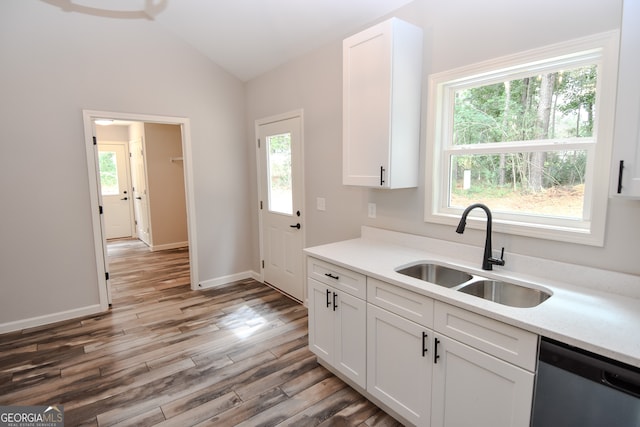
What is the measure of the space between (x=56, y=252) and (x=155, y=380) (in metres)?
1.85

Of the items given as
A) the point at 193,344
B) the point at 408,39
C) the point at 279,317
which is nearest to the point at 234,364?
the point at 193,344

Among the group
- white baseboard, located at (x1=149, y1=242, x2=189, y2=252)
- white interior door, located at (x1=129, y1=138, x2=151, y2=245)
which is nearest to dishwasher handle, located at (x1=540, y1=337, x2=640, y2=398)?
white baseboard, located at (x1=149, y1=242, x2=189, y2=252)

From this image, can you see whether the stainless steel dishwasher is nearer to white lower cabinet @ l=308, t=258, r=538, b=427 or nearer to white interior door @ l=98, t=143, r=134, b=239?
white lower cabinet @ l=308, t=258, r=538, b=427

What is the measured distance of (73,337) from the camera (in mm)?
3006

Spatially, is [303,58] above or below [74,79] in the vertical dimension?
above

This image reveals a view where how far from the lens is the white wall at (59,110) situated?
301 cm

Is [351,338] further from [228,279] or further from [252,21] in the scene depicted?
[252,21]

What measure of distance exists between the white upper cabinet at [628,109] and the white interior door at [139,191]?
21.2 ft

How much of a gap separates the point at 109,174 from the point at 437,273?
23.7 feet

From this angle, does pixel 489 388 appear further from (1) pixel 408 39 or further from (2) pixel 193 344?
(2) pixel 193 344

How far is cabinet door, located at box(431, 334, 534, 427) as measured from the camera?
136cm

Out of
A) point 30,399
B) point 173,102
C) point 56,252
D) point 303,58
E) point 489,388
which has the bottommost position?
point 30,399

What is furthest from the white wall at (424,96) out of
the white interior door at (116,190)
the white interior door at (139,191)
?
the white interior door at (116,190)

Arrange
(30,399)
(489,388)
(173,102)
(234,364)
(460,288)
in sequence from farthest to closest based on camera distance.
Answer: (173,102) → (234,364) → (30,399) → (460,288) → (489,388)
